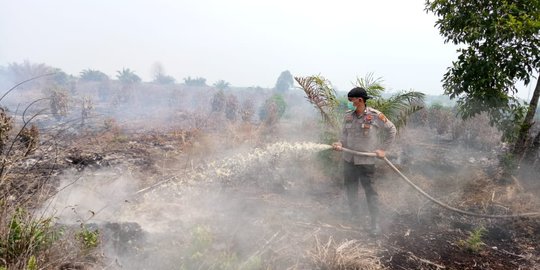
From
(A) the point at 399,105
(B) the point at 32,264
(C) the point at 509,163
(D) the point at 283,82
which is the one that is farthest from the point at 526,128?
(D) the point at 283,82

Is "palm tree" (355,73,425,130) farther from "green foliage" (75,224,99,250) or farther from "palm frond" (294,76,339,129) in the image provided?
"green foliage" (75,224,99,250)

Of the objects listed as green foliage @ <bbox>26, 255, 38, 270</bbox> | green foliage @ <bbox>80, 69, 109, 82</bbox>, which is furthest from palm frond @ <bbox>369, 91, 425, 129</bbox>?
green foliage @ <bbox>80, 69, 109, 82</bbox>

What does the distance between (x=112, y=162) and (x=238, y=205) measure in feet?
13.2

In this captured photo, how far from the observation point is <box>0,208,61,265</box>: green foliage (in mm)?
2619

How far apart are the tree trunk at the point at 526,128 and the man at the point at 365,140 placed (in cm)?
323

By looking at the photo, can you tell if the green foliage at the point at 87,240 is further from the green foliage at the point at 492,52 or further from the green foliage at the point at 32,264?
the green foliage at the point at 492,52

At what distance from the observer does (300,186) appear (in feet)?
23.0

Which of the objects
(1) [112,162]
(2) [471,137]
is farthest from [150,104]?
(2) [471,137]

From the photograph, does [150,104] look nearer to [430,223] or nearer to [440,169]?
[440,169]

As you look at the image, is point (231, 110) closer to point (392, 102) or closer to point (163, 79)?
point (392, 102)

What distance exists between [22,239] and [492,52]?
22.0 feet

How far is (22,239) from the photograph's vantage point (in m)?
2.70

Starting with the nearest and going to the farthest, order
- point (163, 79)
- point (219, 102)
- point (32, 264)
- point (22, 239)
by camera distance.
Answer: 1. point (32, 264)
2. point (22, 239)
3. point (219, 102)
4. point (163, 79)

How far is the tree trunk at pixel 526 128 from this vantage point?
6117mm
